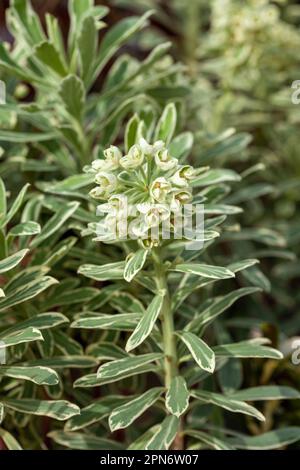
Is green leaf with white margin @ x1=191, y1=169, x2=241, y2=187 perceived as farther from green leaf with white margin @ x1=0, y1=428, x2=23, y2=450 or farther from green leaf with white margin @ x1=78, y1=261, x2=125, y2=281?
green leaf with white margin @ x1=0, y1=428, x2=23, y2=450

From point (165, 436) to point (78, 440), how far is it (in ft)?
0.52

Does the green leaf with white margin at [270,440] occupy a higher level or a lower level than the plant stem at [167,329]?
lower

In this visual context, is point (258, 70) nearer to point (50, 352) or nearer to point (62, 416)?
point (50, 352)

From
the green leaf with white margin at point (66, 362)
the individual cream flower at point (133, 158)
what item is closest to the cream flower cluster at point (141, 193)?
the individual cream flower at point (133, 158)

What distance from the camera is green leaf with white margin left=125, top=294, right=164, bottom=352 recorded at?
828 millimetres

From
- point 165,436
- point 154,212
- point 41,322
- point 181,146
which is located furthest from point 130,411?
point 181,146

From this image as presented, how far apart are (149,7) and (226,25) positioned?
0.50 metres

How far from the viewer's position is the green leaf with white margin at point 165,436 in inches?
34.9

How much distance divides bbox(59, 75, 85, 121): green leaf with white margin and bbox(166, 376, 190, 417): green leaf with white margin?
45 centimetres

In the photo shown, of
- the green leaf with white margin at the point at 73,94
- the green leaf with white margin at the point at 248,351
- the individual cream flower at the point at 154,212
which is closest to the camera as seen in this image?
the individual cream flower at the point at 154,212

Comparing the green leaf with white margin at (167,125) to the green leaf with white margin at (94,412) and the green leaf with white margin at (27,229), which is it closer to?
the green leaf with white margin at (27,229)

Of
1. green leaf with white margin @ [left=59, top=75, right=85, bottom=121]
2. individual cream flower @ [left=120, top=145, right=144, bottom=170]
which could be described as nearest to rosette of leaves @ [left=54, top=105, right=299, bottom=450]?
individual cream flower @ [left=120, top=145, right=144, bottom=170]

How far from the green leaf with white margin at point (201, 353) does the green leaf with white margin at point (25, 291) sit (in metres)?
0.19
